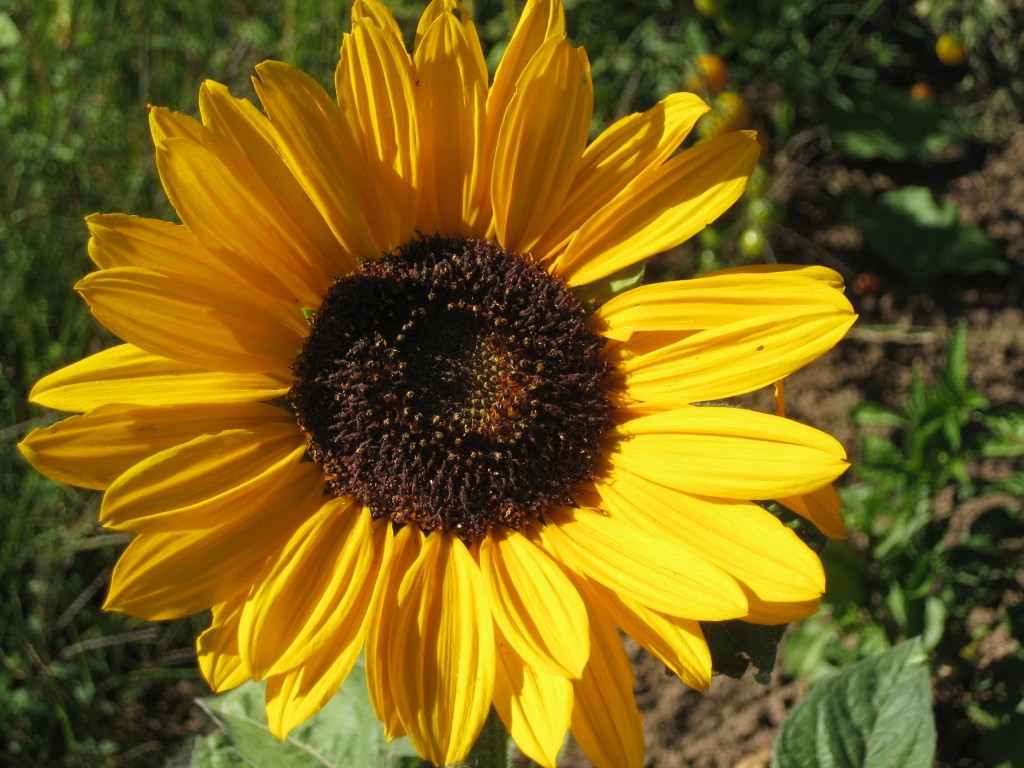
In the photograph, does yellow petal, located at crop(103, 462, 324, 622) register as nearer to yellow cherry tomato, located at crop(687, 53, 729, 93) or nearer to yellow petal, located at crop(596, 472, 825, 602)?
yellow petal, located at crop(596, 472, 825, 602)

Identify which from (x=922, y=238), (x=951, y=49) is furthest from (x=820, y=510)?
(x=951, y=49)

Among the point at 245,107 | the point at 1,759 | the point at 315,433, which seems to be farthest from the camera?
the point at 1,759

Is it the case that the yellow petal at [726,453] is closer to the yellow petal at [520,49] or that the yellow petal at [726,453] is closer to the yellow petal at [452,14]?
the yellow petal at [520,49]

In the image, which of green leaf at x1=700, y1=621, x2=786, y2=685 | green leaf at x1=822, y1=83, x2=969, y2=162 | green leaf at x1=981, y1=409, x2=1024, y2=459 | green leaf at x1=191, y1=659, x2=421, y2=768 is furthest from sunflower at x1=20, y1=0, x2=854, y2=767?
green leaf at x1=822, y1=83, x2=969, y2=162

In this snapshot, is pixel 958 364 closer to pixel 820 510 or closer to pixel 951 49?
pixel 820 510

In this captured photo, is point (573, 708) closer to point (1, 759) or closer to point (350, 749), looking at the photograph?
point (350, 749)

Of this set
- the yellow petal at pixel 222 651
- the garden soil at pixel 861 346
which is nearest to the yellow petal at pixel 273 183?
the yellow petal at pixel 222 651

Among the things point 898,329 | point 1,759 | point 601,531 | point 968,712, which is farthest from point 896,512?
point 1,759
